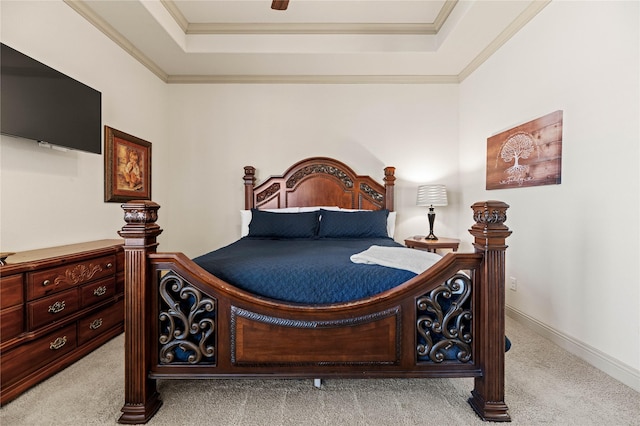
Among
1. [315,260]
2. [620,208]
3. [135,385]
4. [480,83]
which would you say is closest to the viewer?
[135,385]

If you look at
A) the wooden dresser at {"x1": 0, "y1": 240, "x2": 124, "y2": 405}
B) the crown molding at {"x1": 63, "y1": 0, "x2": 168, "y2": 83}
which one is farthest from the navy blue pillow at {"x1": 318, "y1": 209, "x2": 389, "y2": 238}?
the crown molding at {"x1": 63, "y1": 0, "x2": 168, "y2": 83}

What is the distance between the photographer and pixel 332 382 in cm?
176

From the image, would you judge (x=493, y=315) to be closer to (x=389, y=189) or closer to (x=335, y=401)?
(x=335, y=401)

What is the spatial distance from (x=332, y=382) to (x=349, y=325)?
0.56 metres

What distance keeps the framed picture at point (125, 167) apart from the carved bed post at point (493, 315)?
3.05m

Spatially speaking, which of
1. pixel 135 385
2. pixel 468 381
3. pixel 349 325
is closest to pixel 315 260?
pixel 349 325

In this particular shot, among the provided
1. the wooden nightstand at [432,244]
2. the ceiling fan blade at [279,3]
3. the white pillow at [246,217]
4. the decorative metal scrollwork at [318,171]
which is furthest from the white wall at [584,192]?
the white pillow at [246,217]

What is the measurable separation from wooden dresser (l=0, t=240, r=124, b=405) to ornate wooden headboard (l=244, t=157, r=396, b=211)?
1650 millimetres

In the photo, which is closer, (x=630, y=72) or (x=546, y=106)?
(x=630, y=72)

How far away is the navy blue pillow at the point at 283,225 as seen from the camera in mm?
2990

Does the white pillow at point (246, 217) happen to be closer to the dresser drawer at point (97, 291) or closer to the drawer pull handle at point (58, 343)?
the dresser drawer at point (97, 291)

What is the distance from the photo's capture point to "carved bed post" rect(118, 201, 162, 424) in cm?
140

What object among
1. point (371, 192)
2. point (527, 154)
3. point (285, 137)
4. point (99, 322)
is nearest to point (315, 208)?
point (371, 192)

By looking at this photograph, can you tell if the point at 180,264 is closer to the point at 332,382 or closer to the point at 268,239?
the point at 332,382
